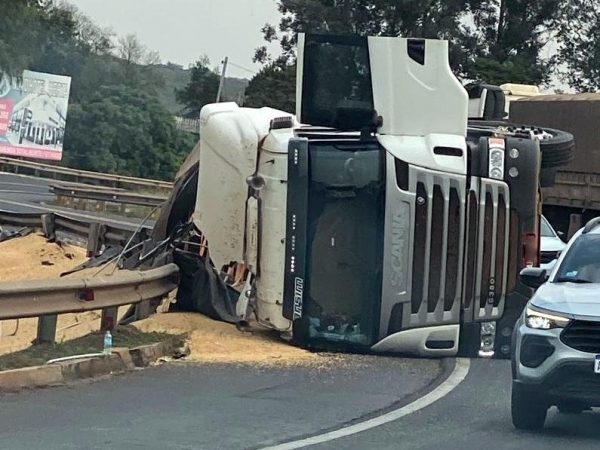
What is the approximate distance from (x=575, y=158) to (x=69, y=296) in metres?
19.7

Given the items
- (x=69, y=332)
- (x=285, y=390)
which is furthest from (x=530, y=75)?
(x=285, y=390)

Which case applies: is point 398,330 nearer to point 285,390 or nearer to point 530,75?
point 285,390

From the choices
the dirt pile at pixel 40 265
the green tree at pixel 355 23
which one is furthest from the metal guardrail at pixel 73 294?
the green tree at pixel 355 23

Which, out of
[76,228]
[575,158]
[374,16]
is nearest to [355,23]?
[374,16]

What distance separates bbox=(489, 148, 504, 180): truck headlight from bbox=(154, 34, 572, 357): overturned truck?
0.01 metres

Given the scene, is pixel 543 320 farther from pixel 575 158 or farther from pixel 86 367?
pixel 575 158

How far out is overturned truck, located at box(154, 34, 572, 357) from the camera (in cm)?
1207

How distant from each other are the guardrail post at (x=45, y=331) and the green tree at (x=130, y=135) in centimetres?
4455

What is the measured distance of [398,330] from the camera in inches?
474

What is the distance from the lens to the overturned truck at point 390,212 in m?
12.1

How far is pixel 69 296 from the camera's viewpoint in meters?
10.8

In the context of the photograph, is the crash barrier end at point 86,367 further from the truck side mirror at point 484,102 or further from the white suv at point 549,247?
the white suv at point 549,247

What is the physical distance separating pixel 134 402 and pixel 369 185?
397 cm

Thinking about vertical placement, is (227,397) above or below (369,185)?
below
